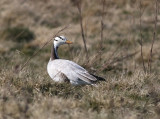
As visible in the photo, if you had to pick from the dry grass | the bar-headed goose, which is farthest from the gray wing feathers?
the dry grass

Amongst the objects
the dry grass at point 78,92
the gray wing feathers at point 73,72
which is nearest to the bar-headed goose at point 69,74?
the gray wing feathers at point 73,72

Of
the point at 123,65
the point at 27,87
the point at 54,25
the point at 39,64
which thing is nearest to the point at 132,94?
the point at 27,87

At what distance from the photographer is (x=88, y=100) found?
4.98m

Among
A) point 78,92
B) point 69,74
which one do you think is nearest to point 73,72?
point 69,74

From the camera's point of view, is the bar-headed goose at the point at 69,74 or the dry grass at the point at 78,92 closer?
the dry grass at the point at 78,92

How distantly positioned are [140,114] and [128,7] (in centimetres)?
932

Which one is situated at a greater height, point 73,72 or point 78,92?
point 73,72

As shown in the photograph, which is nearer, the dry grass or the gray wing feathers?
the dry grass

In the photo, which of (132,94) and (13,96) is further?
(132,94)

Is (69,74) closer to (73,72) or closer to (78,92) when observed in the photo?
(73,72)

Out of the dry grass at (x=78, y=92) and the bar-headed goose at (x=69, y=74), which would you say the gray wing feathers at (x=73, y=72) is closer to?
the bar-headed goose at (x=69, y=74)

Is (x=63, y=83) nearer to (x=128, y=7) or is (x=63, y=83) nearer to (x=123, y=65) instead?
(x=123, y=65)

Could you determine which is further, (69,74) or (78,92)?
(69,74)

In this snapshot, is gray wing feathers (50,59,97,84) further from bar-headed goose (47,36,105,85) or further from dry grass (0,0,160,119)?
dry grass (0,0,160,119)
